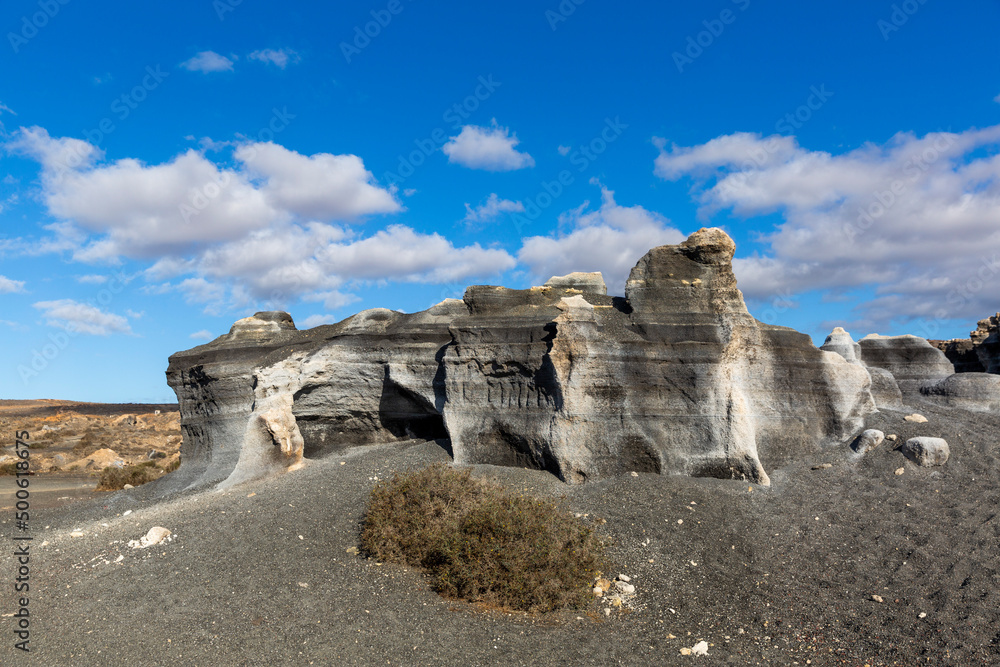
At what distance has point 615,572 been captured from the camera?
9.03 meters

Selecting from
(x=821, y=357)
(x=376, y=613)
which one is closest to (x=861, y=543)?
(x=821, y=357)

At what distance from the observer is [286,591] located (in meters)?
8.29

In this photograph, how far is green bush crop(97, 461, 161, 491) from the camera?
66.1ft

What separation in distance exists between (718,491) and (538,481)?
3311 mm

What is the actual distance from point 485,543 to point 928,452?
9.09 metres

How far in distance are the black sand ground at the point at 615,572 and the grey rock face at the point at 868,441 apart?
19cm

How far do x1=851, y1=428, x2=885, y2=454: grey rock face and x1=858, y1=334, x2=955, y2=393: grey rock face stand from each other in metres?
4.92

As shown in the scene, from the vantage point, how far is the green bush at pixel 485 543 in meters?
8.16

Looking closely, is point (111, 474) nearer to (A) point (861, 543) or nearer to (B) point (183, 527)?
(B) point (183, 527)

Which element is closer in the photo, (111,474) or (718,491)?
(718,491)

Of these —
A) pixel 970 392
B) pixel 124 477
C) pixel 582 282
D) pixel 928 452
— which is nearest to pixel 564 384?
pixel 582 282

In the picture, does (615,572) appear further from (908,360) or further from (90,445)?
(90,445)

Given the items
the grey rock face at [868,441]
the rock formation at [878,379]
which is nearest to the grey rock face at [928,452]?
the grey rock face at [868,441]

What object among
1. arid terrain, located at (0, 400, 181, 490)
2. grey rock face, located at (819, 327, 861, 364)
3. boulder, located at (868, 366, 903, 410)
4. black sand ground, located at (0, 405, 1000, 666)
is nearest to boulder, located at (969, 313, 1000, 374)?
grey rock face, located at (819, 327, 861, 364)
